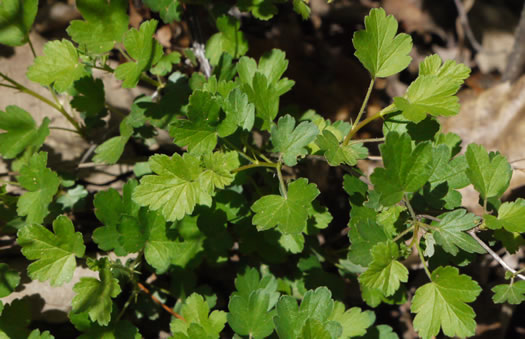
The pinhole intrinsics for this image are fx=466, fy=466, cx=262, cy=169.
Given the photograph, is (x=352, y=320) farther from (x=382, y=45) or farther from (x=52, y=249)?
(x=52, y=249)

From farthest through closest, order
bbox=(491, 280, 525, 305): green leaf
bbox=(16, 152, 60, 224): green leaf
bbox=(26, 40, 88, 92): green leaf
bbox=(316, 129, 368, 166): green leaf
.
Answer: bbox=(16, 152, 60, 224): green leaf
bbox=(26, 40, 88, 92): green leaf
bbox=(491, 280, 525, 305): green leaf
bbox=(316, 129, 368, 166): green leaf

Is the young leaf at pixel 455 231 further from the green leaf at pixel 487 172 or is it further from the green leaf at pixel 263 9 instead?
the green leaf at pixel 263 9

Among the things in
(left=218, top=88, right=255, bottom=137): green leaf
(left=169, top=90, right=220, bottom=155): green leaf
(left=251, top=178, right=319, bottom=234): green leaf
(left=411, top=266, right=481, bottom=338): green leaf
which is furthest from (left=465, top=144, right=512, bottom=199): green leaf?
(left=169, top=90, right=220, bottom=155): green leaf

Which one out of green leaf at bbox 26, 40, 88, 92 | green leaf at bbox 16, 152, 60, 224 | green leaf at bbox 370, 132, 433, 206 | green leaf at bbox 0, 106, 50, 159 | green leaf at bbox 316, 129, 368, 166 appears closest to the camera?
green leaf at bbox 370, 132, 433, 206

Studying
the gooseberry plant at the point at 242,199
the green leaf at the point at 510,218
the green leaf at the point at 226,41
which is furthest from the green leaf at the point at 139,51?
the green leaf at the point at 510,218

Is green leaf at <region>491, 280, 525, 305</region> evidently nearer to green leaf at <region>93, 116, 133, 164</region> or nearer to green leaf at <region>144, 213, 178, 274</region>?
green leaf at <region>144, 213, 178, 274</region>

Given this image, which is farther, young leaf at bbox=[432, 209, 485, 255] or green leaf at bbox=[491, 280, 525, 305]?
green leaf at bbox=[491, 280, 525, 305]

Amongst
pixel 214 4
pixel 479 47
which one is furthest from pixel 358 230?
pixel 479 47
